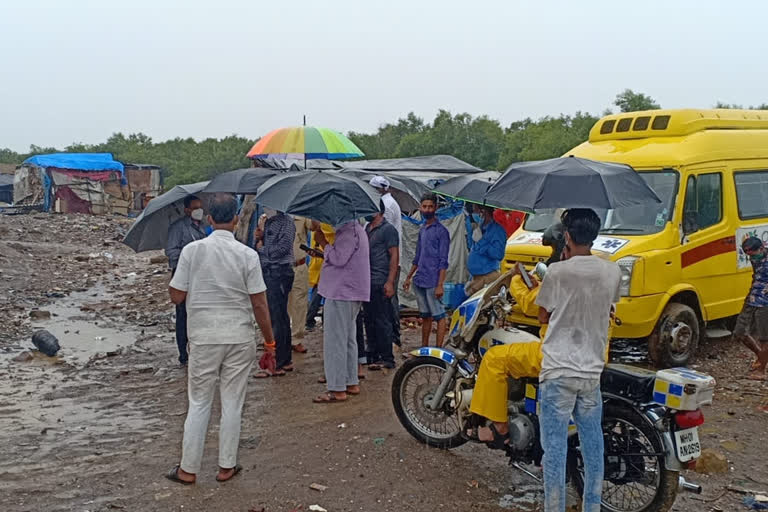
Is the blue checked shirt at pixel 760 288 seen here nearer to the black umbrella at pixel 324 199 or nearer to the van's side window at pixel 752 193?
the van's side window at pixel 752 193

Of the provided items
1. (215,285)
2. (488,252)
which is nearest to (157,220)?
(215,285)

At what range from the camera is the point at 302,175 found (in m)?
6.54

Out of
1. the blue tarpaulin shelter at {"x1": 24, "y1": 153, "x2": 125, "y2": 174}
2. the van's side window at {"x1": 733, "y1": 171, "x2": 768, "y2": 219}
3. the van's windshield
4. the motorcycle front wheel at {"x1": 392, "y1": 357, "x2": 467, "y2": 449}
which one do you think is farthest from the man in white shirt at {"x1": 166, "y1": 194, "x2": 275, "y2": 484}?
the blue tarpaulin shelter at {"x1": 24, "y1": 153, "x2": 125, "y2": 174}

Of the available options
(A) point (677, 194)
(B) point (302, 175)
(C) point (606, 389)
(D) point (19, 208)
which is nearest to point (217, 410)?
(B) point (302, 175)

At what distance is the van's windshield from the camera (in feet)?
24.7

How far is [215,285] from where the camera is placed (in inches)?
187

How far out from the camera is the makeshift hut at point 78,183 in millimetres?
31109

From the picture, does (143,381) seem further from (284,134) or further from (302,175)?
(284,134)

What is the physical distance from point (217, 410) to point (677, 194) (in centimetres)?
492

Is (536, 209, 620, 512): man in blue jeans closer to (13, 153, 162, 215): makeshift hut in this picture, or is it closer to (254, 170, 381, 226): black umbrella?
(254, 170, 381, 226): black umbrella

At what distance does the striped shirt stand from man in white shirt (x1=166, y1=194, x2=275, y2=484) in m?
2.44

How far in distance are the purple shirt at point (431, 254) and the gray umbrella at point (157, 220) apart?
2378 millimetres

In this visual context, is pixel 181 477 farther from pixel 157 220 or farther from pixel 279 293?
pixel 157 220

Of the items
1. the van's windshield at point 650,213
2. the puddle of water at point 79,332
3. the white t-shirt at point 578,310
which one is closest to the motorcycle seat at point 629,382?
the white t-shirt at point 578,310
